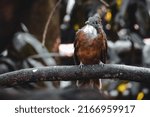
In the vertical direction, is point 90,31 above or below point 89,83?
above

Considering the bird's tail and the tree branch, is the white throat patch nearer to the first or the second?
the bird's tail

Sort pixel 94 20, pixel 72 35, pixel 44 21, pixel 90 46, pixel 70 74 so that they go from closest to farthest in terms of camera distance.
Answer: pixel 70 74 < pixel 94 20 < pixel 90 46 < pixel 44 21 < pixel 72 35

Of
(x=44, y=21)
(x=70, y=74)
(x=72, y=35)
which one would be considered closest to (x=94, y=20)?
(x=70, y=74)

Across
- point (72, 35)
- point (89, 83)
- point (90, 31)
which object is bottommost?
point (89, 83)

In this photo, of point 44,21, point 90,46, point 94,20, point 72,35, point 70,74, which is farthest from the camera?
point 72,35

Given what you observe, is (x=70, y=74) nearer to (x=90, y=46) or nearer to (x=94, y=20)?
(x=94, y=20)

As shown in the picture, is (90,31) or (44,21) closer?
(90,31)

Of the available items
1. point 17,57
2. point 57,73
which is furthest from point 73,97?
point 17,57

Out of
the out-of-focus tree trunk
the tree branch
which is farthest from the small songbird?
the out-of-focus tree trunk

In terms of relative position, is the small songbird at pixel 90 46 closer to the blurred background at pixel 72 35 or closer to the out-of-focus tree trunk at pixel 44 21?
the blurred background at pixel 72 35
